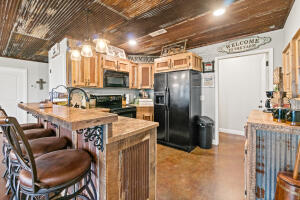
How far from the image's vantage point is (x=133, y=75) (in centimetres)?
422

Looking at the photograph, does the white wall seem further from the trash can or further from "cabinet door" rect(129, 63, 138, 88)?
the trash can

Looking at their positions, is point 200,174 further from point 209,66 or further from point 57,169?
point 209,66

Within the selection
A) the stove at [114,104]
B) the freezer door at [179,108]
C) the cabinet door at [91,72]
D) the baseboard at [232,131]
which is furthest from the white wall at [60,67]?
the baseboard at [232,131]

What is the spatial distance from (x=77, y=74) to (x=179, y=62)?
7.54 ft

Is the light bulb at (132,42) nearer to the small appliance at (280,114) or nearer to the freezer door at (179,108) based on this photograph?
the freezer door at (179,108)

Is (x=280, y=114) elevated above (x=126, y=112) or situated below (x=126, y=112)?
above

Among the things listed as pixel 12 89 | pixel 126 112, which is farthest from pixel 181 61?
pixel 12 89

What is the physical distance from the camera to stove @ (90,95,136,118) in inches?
136

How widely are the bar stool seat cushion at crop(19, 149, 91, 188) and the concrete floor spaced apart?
1.21m

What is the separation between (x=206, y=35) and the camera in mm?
3014

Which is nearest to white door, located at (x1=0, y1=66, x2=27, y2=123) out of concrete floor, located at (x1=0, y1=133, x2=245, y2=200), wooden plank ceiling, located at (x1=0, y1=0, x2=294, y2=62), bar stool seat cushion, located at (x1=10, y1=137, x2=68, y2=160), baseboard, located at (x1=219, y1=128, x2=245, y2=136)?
wooden plank ceiling, located at (x1=0, y1=0, x2=294, y2=62)

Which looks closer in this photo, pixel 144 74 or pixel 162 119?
pixel 162 119

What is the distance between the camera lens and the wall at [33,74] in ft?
15.7

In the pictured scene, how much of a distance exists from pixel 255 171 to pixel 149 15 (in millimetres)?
2482
